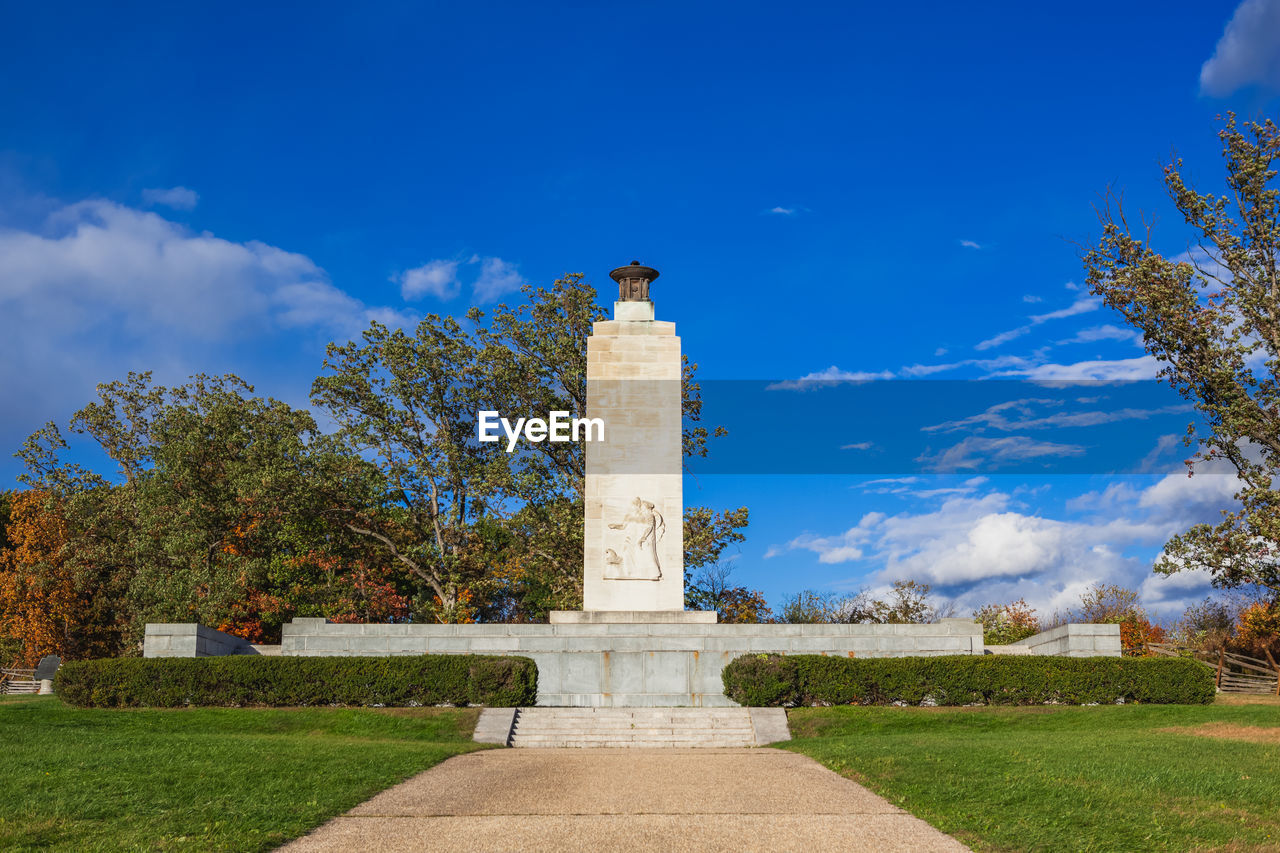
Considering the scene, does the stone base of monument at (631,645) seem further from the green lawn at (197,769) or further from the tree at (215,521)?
the tree at (215,521)

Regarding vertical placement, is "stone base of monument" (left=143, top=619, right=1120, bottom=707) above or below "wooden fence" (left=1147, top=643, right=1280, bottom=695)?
above

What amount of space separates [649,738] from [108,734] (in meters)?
9.16

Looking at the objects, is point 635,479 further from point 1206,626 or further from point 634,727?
point 1206,626

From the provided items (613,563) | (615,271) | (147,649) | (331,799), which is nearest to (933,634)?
(613,563)

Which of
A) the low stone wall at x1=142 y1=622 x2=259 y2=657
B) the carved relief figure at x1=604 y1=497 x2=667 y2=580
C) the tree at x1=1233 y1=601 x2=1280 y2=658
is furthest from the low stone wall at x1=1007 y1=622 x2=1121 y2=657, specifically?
the low stone wall at x1=142 y1=622 x2=259 y2=657

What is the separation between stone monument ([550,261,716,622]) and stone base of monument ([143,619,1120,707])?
89 centimetres

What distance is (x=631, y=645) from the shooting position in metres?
22.7

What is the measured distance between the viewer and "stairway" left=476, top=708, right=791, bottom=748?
727 inches

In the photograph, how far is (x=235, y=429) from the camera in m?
36.3

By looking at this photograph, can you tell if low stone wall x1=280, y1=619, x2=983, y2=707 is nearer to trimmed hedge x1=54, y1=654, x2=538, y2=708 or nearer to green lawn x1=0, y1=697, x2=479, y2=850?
trimmed hedge x1=54, y1=654, x2=538, y2=708

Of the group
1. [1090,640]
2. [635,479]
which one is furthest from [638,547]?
[1090,640]

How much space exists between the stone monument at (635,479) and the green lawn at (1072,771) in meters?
6.01

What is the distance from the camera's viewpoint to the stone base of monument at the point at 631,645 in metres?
21.7

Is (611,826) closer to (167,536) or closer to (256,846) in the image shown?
(256,846)
